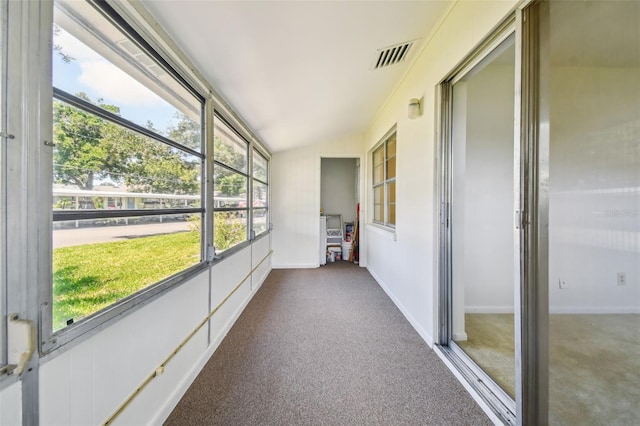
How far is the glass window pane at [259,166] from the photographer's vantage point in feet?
11.8

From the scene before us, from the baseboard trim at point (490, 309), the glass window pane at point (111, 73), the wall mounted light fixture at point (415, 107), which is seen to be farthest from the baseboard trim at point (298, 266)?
the glass window pane at point (111, 73)

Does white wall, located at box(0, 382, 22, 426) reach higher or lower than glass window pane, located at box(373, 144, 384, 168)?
lower

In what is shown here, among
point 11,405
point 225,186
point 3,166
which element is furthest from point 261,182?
point 11,405

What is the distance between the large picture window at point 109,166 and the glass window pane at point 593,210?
195cm

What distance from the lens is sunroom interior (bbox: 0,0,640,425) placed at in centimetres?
77

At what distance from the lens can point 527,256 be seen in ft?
3.78

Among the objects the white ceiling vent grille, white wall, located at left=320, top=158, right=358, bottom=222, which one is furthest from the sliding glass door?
white wall, located at left=320, top=158, right=358, bottom=222

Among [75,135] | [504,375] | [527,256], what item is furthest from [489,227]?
[75,135]

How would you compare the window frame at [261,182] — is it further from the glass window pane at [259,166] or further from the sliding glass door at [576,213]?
the sliding glass door at [576,213]

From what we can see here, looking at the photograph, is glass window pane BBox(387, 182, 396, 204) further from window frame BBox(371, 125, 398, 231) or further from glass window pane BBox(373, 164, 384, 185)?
glass window pane BBox(373, 164, 384, 185)

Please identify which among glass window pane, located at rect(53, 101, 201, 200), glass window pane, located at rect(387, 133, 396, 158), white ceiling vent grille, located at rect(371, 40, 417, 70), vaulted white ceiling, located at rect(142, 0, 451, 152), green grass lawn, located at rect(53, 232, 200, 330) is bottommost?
green grass lawn, located at rect(53, 232, 200, 330)

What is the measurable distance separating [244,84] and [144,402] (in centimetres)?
218

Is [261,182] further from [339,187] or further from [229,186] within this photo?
[339,187]

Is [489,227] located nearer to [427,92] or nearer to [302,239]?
[427,92]
